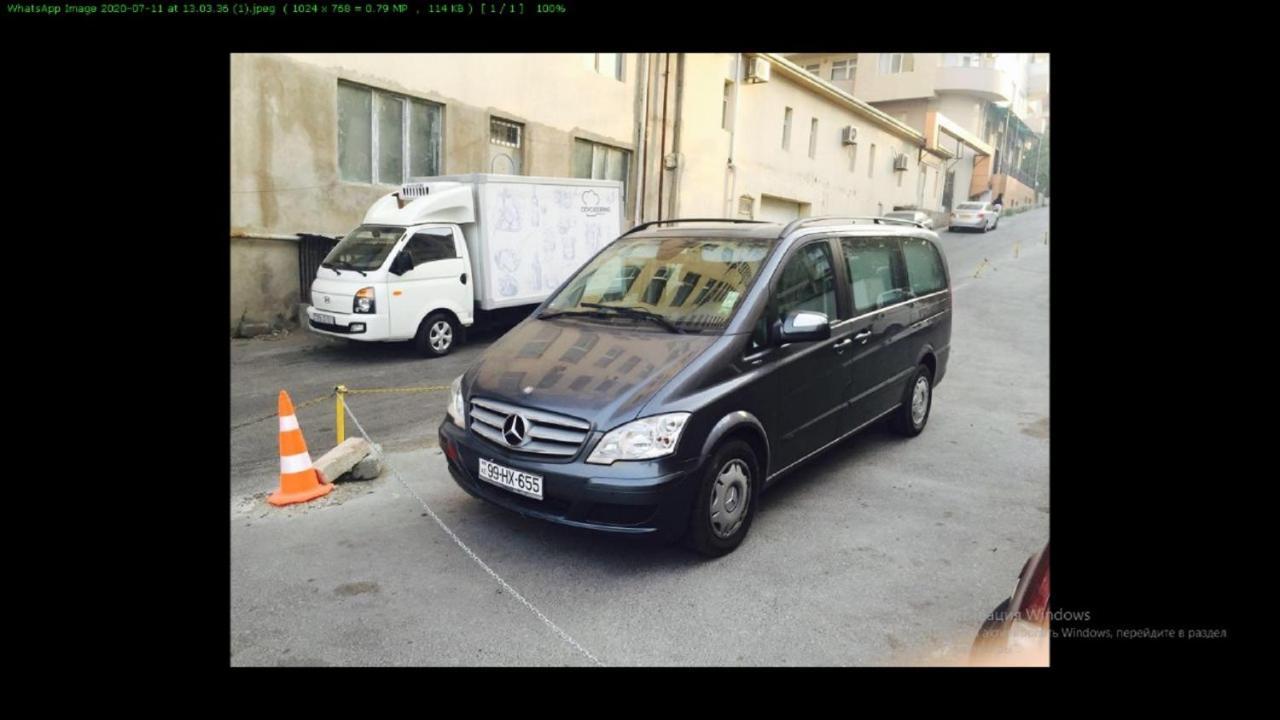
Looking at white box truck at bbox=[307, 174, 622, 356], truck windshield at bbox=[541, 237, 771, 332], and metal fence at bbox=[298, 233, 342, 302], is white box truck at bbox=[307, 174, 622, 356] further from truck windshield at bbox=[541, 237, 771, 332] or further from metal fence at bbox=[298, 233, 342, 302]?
truck windshield at bbox=[541, 237, 771, 332]

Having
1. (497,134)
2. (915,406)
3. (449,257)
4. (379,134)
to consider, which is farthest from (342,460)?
(497,134)

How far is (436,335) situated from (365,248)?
1461 millimetres

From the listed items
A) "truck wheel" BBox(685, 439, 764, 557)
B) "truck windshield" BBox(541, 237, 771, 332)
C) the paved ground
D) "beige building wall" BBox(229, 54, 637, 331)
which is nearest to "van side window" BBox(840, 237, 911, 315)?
"truck windshield" BBox(541, 237, 771, 332)

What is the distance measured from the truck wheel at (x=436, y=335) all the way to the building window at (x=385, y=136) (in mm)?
4230

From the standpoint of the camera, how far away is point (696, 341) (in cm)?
425

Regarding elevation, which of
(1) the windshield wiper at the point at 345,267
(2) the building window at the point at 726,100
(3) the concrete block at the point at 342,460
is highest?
(2) the building window at the point at 726,100

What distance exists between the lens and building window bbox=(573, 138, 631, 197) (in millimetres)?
17672

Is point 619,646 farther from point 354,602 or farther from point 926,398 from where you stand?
point 926,398

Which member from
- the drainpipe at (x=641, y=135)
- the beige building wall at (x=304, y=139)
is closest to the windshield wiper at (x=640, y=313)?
the beige building wall at (x=304, y=139)

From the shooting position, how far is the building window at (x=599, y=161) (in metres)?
17.7

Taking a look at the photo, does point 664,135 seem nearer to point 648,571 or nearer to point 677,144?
point 677,144

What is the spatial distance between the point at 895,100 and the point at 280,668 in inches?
1697

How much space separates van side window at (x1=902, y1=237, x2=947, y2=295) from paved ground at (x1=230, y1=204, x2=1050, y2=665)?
130 centimetres

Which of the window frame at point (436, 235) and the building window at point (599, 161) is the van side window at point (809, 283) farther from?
the building window at point (599, 161)
